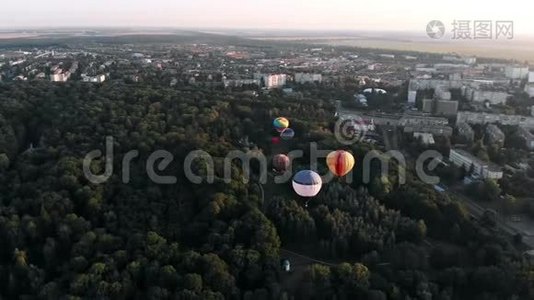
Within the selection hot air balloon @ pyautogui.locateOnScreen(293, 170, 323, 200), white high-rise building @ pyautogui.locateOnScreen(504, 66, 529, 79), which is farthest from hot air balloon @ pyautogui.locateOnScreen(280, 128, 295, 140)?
white high-rise building @ pyautogui.locateOnScreen(504, 66, 529, 79)

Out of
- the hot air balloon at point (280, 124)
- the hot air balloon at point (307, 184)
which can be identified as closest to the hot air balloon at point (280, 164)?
the hot air balloon at point (307, 184)

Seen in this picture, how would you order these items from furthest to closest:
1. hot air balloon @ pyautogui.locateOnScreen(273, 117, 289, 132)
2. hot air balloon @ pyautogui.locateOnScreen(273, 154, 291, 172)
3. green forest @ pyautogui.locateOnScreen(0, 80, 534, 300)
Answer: hot air balloon @ pyautogui.locateOnScreen(273, 117, 289, 132) → hot air balloon @ pyautogui.locateOnScreen(273, 154, 291, 172) → green forest @ pyautogui.locateOnScreen(0, 80, 534, 300)

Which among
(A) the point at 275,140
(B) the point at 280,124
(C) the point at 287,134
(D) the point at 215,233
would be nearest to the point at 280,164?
(A) the point at 275,140

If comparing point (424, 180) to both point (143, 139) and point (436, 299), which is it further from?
point (143, 139)

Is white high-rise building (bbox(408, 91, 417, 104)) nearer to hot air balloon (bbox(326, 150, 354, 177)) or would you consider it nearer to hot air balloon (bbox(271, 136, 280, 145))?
hot air balloon (bbox(271, 136, 280, 145))

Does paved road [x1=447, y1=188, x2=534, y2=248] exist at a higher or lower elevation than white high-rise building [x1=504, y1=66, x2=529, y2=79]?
lower
